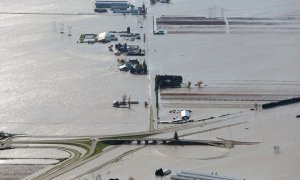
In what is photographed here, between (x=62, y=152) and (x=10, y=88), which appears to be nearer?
(x=62, y=152)

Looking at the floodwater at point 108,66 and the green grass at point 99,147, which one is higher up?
the floodwater at point 108,66

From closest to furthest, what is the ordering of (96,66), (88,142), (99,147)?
(99,147), (88,142), (96,66)


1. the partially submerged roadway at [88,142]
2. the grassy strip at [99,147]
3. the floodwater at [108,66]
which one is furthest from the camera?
the floodwater at [108,66]

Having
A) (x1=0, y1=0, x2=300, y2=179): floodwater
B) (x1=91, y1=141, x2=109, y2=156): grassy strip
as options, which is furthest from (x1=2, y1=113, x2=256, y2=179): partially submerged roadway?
(x1=0, y1=0, x2=300, y2=179): floodwater

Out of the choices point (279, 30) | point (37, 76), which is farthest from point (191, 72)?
point (279, 30)

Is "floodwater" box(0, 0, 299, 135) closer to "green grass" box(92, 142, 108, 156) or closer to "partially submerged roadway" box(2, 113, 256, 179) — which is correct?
"partially submerged roadway" box(2, 113, 256, 179)

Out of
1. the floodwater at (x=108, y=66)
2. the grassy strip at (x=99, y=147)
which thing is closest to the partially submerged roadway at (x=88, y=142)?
the grassy strip at (x=99, y=147)

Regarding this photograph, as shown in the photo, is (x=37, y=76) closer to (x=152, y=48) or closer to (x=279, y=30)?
(x=152, y=48)

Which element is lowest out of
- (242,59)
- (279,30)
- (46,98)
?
(46,98)

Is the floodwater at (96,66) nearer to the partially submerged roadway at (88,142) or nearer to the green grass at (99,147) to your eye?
the partially submerged roadway at (88,142)

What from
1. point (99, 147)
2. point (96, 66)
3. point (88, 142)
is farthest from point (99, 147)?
point (96, 66)

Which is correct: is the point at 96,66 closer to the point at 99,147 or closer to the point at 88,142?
the point at 88,142
